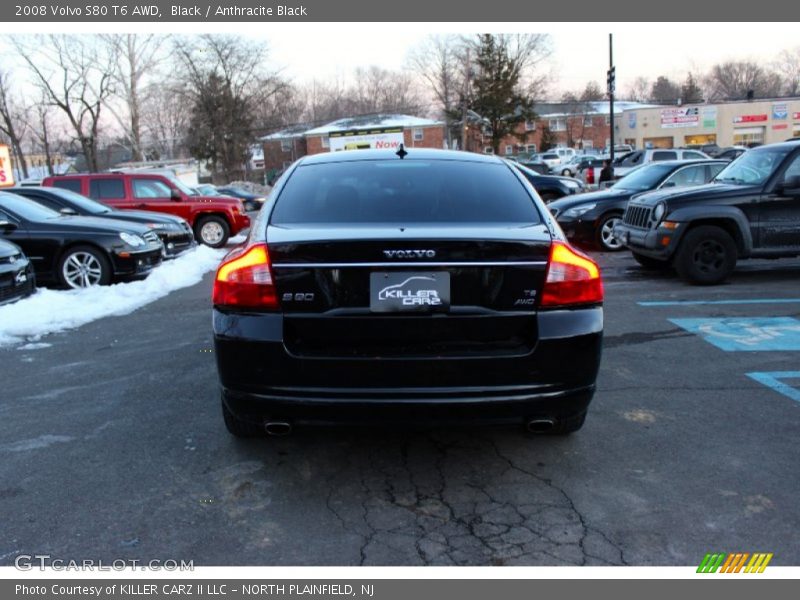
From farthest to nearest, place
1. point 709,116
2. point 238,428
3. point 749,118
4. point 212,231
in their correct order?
point 709,116
point 749,118
point 212,231
point 238,428

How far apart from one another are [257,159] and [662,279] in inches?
3272

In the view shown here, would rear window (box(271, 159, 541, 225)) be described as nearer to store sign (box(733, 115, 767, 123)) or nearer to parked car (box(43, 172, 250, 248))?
parked car (box(43, 172, 250, 248))

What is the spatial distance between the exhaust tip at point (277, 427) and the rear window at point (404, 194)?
103 cm

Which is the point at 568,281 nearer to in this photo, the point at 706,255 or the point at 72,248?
the point at 706,255

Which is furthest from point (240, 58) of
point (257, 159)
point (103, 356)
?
point (103, 356)

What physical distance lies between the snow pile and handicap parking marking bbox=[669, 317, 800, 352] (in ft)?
21.3

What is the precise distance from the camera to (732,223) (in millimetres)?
8398

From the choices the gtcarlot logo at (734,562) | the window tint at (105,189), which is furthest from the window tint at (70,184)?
the gtcarlot logo at (734,562)

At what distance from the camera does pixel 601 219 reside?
38.7 feet

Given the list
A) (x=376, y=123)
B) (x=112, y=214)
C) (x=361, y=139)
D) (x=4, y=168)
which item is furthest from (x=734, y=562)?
(x=376, y=123)

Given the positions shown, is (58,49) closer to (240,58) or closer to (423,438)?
(240,58)

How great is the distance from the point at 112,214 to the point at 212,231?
428 cm

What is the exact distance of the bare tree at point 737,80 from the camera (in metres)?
98.4

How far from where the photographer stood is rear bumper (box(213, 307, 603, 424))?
2.97 m
